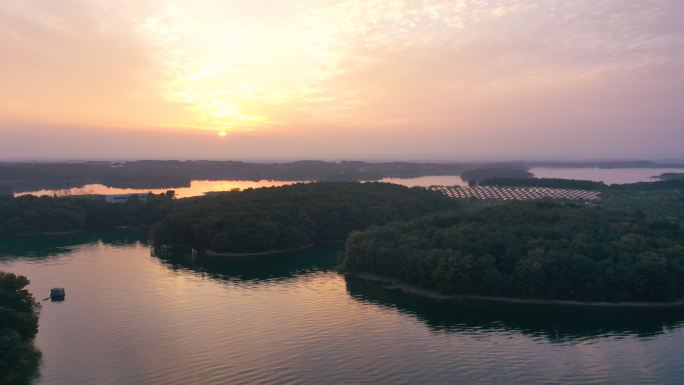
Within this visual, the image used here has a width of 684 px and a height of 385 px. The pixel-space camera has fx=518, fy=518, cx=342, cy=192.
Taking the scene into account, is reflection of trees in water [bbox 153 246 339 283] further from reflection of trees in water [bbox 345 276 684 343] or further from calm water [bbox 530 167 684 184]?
calm water [bbox 530 167 684 184]

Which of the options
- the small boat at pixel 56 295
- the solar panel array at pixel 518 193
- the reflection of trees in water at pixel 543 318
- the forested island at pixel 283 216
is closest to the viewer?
the reflection of trees in water at pixel 543 318

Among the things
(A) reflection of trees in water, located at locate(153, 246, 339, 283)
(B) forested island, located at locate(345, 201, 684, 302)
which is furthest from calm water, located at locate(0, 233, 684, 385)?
(B) forested island, located at locate(345, 201, 684, 302)

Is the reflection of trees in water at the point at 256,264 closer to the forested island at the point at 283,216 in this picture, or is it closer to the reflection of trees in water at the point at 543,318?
the forested island at the point at 283,216

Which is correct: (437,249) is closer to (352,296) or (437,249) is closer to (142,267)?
(352,296)

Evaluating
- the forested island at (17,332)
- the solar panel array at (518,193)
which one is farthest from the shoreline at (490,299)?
the solar panel array at (518,193)

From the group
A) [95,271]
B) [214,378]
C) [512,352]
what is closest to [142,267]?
[95,271]

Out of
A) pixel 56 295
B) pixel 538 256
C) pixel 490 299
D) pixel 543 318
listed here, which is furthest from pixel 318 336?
pixel 56 295
